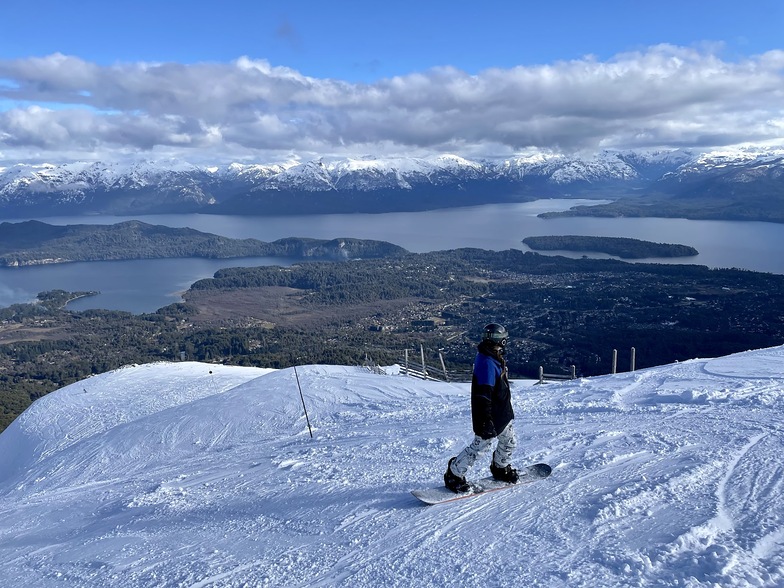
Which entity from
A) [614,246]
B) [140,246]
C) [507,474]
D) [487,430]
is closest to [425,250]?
[614,246]

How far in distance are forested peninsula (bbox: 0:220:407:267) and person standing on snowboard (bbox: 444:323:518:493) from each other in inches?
5105

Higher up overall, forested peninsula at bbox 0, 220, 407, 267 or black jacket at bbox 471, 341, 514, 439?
black jacket at bbox 471, 341, 514, 439

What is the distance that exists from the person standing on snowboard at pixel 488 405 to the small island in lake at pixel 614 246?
115917 millimetres

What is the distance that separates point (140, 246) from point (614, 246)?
399 feet

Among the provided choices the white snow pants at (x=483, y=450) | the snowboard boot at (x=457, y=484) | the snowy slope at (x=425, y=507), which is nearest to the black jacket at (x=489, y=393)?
the white snow pants at (x=483, y=450)

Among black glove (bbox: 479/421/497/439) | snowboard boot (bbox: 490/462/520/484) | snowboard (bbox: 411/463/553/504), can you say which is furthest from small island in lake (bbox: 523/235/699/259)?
black glove (bbox: 479/421/497/439)

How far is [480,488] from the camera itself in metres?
6.19

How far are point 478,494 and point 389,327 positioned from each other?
63.8 meters

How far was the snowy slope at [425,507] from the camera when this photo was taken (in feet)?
15.7

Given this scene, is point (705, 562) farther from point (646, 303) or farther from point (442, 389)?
point (646, 303)

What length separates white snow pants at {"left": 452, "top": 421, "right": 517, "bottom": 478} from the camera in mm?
5957

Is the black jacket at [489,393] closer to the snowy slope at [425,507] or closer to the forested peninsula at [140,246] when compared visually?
the snowy slope at [425,507]

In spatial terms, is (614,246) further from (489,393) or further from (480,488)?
(489,393)

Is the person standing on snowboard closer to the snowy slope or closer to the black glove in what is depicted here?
the black glove
